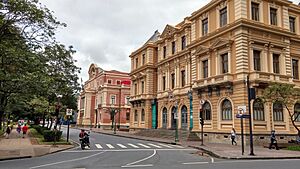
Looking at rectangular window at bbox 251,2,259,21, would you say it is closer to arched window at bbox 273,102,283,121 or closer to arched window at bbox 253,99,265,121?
Answer: arched window at bbox 253,99,265,121

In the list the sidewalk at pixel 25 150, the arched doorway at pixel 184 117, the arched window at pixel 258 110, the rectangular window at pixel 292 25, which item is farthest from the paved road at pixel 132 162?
the rectangular window at pixel 292 25

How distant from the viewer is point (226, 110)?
27.8 metres

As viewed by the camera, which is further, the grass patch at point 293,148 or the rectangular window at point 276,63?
the rectangular window at point 276,63

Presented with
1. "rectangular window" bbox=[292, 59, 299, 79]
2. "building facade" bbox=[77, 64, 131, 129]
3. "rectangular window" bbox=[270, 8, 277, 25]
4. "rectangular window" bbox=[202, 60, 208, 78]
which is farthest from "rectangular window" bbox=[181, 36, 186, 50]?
"building facade" bbox=[77, 64, 131, 129]

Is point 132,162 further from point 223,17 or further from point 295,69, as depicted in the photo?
point 295,69

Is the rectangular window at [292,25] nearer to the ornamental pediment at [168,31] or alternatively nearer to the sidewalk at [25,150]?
the ornamental pediment at [168,31]

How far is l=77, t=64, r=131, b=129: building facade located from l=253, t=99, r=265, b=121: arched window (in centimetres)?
4010

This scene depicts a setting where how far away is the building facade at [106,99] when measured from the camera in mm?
68500

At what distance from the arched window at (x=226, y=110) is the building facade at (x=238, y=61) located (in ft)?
0.09

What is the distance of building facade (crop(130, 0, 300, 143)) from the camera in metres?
26.1

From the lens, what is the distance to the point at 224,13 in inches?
1152

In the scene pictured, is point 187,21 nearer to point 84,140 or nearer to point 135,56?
point 135,56

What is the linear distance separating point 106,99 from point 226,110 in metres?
44.5

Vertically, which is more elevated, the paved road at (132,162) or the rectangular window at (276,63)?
the rectangular window at (276,63)
